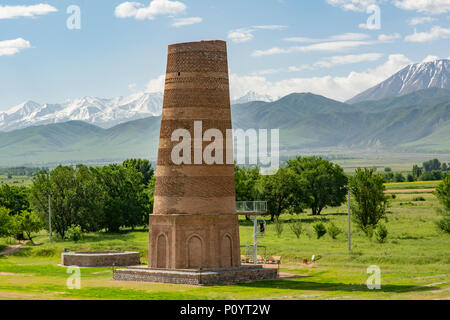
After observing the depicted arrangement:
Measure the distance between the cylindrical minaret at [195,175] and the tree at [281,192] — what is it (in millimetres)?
56543

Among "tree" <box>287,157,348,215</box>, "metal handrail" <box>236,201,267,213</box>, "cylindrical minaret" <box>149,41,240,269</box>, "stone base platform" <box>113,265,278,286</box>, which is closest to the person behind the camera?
"stone base platform" <box>113,265,278,286</box>

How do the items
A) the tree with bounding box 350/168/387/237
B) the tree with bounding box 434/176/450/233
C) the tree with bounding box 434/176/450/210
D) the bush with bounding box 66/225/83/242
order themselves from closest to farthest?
1. the tree with bounding box 434/176/450/233
2. the tree with bounding box 434/176/450/210
3. the tree with bounding box 350/168/387/237
4. the bush with bounding box 66/225/83/242

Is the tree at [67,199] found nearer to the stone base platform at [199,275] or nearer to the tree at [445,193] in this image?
the stone base platform at [199,275]

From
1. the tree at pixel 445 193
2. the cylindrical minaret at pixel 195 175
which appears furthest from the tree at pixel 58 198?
the tree at pixel 445 193

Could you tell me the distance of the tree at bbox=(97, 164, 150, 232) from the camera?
91.4 m

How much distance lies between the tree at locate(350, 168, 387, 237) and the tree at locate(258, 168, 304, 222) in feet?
97.2

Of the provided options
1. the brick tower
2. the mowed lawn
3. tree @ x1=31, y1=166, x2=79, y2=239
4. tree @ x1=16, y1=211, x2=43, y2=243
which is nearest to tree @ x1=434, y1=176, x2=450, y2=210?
the mowed lawn

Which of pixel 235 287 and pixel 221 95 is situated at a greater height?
pixel 221 95

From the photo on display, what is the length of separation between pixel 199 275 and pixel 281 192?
60796 millimetres

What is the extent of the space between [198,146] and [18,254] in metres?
32.1

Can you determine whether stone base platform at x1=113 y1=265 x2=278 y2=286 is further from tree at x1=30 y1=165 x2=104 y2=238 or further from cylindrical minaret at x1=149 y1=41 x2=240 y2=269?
tree at x1=30 y1=165 x2=104 y2=238

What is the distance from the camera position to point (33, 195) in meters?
84.7
